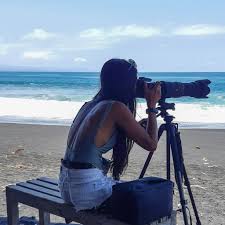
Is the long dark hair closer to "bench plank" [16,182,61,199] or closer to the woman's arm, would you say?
the woman's arm

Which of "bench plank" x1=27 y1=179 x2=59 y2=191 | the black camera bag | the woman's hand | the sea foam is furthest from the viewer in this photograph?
the sea foam

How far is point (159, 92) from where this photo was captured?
10.2 ft

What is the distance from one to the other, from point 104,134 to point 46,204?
0.70 m

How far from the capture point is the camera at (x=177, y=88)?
3.12 metres

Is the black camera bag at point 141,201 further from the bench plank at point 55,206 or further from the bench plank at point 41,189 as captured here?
the bench plank at point 41,189

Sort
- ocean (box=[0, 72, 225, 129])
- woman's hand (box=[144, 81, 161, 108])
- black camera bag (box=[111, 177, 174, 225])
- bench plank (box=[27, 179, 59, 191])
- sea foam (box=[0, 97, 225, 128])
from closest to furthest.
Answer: black camera bag (box=[111, 177, 174, 225]) → woman's hand (box=[144, 81, 161, 108]) → bench plank (box=[27, 179, 59, 191]) → sea foam (box=[0, 97, 225, 128]) → ocean (box=[0, 72, 225, 129])

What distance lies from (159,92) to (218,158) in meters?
4.59

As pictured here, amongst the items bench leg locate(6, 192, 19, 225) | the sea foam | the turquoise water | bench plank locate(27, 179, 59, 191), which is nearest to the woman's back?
bench plank locate(27, 179, 59, 191)

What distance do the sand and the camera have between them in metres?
1.37

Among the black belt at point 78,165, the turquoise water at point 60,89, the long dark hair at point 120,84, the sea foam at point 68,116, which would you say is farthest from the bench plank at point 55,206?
the turquoise water at point 60,89

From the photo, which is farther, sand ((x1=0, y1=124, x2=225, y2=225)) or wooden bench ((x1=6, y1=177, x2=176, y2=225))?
sand ((x1=0, y1=124, x2=225, y2=225))

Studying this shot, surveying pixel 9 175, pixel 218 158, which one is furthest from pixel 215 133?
pixel 9 175

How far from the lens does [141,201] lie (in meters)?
2.79

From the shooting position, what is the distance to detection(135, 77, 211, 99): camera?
3.12 meters
